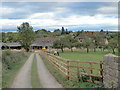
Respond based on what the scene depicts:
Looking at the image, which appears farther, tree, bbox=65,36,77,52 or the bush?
tree, bbox=65,36,77,52

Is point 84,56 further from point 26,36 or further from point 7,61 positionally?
point 26,36

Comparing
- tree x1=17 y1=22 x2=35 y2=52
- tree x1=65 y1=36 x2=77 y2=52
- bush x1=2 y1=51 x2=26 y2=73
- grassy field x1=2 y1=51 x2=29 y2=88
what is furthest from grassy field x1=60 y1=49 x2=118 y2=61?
tree x1=17 y1=22 x2=35 y2=52

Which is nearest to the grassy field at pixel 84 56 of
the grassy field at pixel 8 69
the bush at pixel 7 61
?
the bush at pixel 7 61

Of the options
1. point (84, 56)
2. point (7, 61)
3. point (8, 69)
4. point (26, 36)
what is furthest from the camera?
point (26, 36)

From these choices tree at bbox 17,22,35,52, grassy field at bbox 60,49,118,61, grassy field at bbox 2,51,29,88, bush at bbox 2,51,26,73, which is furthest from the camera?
tree at bbox 17,22,35,52

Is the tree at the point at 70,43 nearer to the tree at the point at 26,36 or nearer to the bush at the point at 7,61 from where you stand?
the tree at the point at 26,36

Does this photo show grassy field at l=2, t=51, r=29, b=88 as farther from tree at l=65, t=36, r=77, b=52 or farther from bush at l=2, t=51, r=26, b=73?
tree at l=65, t=36, r=77, b=52

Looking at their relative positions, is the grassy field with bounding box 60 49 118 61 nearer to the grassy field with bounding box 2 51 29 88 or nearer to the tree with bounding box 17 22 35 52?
the grassy field with bounding box 2 51 29 88

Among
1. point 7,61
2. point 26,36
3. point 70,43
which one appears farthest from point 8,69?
point 26,36

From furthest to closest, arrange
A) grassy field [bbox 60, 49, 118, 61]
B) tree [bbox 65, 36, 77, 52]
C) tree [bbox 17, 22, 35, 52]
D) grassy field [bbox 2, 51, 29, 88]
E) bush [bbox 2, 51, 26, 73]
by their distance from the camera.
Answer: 1. tree [bbox 17, 22, 35, 52]
2. tree [bbox 65, 36, 77, 52]
3. grassy field [bbox 60, 49, 118, 61]
4. bush [bbox 2, 51, 26, 73]
5. grassy field [bbox 2, 51, 29, 88]

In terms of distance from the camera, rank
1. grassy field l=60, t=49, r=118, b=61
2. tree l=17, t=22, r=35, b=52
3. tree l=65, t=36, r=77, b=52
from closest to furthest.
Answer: grassy field l=60, t=49, r=118, b=61, tree l=65, t=36, r=77, b=52, tree l=17, t=22, r=35, b=52

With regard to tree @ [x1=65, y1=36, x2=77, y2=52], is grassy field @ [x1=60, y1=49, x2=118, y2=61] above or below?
below

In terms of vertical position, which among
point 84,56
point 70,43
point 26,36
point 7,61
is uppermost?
point 26,36

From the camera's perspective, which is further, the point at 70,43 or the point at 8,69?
the point at 70,43
